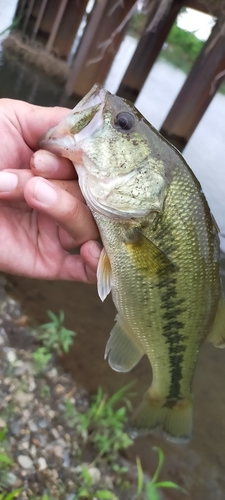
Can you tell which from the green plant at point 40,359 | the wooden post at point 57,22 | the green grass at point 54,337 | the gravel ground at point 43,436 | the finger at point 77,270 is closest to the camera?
the finger at point 77,270

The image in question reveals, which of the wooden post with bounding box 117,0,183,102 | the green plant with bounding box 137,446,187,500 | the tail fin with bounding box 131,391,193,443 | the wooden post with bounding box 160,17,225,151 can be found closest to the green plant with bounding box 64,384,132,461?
the green plant with bounding box 137,446,187,500

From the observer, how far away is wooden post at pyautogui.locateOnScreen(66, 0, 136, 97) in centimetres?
574

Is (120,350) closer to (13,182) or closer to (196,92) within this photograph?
(13,182)

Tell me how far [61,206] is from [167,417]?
1202 mm

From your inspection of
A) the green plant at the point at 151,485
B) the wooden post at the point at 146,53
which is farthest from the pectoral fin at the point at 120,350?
the wooden post at the point at 146,53

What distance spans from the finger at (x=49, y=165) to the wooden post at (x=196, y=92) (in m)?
4.72

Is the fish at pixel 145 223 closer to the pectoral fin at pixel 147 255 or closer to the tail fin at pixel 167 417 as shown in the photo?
the pectoral fin at pixel 147 255

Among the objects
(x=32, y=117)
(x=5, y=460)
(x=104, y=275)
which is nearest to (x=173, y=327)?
(x=104, y=275)

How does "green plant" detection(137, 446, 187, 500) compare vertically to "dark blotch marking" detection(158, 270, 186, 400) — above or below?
below

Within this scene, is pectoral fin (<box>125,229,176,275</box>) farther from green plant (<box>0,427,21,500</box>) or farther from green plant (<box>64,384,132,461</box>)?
green plant (<box>64,384,132,461</box>)

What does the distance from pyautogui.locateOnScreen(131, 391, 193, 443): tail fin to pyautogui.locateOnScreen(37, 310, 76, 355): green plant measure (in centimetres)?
119

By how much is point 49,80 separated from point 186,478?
657 centimetres

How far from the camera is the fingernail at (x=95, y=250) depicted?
1.62m

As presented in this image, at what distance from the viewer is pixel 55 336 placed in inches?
123
